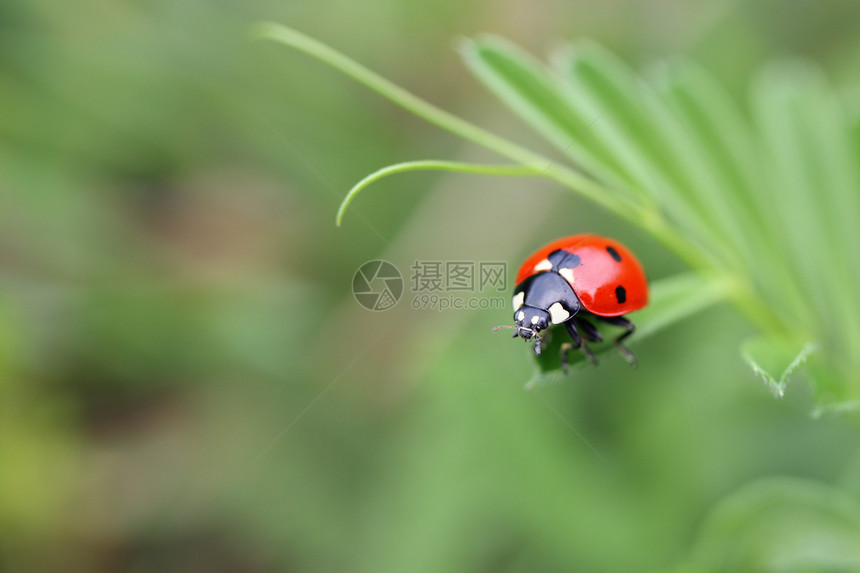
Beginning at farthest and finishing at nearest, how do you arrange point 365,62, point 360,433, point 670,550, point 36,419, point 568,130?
point 365,62 → point 360,433 → point 36,419 → point 670,550 → point 568,130

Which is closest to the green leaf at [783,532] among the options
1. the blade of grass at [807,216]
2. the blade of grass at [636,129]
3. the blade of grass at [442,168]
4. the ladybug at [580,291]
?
the blade of grass at [807,216]

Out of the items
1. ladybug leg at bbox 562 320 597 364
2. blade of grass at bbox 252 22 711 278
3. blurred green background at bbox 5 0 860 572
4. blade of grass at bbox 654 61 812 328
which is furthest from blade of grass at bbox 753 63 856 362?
blurred green background at bbox 5 0 860 572

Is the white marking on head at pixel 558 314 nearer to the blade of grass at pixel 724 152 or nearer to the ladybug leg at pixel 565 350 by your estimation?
the ladybug leg at pixel 565 350

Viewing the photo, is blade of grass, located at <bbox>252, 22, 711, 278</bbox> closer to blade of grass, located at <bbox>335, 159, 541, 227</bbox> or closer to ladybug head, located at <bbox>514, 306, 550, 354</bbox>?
blade of grass, located at <bbox>335, 159, 541, 227</bbox>

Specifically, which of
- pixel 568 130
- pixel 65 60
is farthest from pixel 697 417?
pixel 65 60

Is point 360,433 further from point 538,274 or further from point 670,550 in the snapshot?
point 538,274

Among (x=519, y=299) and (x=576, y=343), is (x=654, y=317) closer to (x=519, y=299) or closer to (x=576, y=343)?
(x=576, y=343)
